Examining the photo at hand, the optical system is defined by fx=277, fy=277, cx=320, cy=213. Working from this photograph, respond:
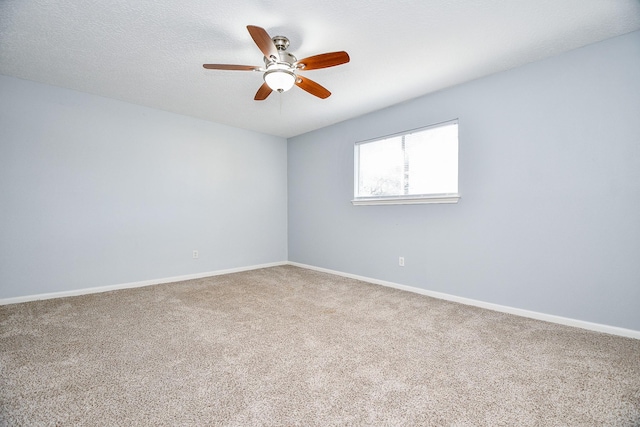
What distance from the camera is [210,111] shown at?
150 inches

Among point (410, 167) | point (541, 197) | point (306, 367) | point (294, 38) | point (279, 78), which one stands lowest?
point (306, 367)

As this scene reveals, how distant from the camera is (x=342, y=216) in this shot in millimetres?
4227

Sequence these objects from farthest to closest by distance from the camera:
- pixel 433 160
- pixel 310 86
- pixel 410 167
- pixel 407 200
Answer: pixel 410 167
pixel 407 200
pixel 433 160
pixel 310 86

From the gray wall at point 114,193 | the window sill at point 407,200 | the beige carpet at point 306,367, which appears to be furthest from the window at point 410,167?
the gray wall at point 114,193

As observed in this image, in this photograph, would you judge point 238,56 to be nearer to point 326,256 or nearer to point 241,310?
point 241,310

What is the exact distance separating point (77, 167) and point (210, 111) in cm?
168

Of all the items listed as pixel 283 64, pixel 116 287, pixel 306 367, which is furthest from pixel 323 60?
pixel 116 287

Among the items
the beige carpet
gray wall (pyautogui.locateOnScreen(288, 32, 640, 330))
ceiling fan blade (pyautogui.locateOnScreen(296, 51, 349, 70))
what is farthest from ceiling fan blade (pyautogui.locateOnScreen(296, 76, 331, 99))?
the beige carpet

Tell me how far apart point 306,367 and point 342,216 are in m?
2.71

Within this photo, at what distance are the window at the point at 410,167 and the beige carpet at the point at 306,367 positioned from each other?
1301mm

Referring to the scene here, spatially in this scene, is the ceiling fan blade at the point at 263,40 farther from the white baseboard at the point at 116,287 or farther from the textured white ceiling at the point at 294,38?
the white baseboard at the point at 116,287

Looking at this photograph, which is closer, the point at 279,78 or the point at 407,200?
the point at 279,78

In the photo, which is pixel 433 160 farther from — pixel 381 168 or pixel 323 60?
pixel 323 60

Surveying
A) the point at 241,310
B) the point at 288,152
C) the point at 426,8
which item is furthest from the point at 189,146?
the point at 426,8
